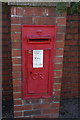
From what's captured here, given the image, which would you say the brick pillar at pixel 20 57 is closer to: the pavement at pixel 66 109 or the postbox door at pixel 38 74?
the postbox door at pixel 38 74

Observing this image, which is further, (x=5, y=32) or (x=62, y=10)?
(x=5, y=32)

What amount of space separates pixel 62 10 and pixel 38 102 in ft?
4.41

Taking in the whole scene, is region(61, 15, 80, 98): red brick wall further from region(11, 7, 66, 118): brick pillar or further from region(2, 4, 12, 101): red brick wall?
region(2, 4, 12, 101): red brick wall

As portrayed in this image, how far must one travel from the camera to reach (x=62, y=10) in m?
2.25

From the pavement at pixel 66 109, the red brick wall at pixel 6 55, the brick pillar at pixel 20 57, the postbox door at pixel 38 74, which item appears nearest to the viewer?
the brick pillar at pixel 20 57

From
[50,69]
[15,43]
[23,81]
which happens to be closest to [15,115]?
[23,81]

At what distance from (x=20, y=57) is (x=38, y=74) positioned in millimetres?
340

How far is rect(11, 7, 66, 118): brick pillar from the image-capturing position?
7.32ft

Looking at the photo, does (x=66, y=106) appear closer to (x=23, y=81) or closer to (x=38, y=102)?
(x=38, y=102)

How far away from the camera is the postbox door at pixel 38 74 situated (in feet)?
7.73

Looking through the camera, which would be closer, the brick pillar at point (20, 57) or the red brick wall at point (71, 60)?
the brick pillar at point (20, 57)

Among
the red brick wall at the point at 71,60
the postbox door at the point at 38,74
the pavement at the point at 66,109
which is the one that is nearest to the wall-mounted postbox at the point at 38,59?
the postbox door at the point at 38,74

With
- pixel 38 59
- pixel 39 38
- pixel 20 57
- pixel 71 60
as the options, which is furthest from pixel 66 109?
pixel 39 38

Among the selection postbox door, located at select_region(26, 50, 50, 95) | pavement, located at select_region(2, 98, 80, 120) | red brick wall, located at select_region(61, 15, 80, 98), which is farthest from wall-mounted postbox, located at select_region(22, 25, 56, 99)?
red brick wall, located at select_region(61, 15, 80, 98)
